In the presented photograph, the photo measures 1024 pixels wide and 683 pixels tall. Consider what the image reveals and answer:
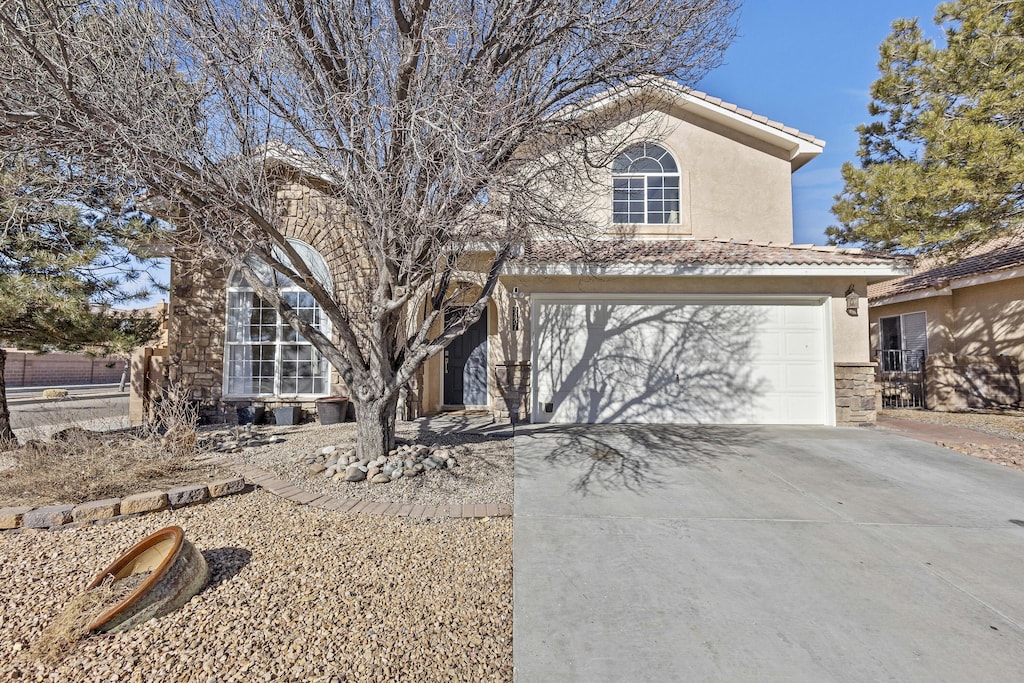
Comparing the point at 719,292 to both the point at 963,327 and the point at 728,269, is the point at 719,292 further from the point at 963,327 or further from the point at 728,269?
the point at 963,327

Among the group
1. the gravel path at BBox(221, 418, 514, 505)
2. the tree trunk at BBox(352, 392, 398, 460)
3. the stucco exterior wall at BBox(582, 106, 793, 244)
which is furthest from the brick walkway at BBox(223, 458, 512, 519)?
the stucco exterior wall at BBox(582, 106, 793, 244)

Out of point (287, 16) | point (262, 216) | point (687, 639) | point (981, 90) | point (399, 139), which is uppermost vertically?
point (981, 90)

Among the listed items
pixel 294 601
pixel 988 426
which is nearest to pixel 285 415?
pixel 294 601

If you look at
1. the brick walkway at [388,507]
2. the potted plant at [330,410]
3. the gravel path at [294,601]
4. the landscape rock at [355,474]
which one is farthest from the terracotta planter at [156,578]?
the potted plant at [330,410]

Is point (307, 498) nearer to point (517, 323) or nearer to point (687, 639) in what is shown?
point (687, 639)

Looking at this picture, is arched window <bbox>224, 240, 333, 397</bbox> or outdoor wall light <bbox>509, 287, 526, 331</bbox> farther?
arched window <bbox>224, 240, 333, 397</bbox>

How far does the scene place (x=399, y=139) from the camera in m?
5.55

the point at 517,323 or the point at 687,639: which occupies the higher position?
the point at 517,323

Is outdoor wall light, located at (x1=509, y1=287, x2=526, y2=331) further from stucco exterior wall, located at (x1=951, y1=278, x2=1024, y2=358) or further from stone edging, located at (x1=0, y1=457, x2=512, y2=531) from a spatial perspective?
stucco exterior wall, located at (x1=951, y1=278, x2=1024, y2=358)

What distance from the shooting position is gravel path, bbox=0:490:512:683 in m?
2.63

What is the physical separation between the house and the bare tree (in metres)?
10.6

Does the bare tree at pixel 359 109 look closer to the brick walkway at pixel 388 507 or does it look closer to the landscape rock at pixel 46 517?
the brick walkway at pixel 388 507

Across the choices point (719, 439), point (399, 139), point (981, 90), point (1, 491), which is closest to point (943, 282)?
point (981, 90)

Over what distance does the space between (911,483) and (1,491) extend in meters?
9.96
